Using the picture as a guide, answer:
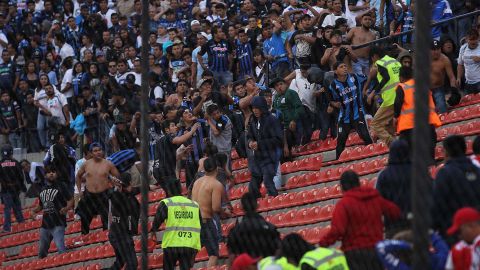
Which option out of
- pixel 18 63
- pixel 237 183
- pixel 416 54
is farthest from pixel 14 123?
pixel 416 54

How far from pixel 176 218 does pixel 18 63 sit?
13047mm

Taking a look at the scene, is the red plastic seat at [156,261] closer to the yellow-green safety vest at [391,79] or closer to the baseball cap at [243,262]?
the yellow-green safety vest at [391,79]

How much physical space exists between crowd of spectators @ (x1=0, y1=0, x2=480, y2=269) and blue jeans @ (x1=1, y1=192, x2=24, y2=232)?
0.04 m

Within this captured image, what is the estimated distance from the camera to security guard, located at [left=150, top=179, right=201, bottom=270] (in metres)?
14.4

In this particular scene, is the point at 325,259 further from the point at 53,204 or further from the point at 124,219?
the point at 53,204

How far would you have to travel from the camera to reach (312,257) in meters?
9.85

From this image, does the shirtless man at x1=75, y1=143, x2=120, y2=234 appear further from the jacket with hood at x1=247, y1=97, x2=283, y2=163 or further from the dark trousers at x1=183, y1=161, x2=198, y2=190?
the jacket with hood at x1=247, y1=97, x2=283, y2=163

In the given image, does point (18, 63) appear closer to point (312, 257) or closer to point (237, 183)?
point (237, 183)

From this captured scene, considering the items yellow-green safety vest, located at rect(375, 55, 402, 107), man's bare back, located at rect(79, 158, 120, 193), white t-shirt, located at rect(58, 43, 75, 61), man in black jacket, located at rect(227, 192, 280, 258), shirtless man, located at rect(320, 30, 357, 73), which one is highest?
white t-shirt, located at rect(58, 43, 75, 61)

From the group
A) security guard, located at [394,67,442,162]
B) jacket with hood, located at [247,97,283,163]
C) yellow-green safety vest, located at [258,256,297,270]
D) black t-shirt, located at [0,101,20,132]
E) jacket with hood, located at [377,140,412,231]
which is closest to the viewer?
yellow-green safety vest, located at [258,256,297,270]

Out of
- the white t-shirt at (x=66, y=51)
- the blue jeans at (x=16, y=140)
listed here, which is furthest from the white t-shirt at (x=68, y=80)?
the white t-shirt at (x=66, y=51)

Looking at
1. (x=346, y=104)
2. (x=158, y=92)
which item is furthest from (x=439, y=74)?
(x=158, y=92)

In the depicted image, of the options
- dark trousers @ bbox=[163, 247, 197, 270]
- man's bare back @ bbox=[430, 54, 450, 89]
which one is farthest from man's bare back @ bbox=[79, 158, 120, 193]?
man's bare back @ bbox=[430, 54, 450, 89]

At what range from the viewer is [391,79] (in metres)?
15.5
